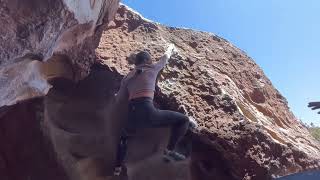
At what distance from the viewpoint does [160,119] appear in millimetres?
6402

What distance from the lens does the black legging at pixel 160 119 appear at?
6422mm

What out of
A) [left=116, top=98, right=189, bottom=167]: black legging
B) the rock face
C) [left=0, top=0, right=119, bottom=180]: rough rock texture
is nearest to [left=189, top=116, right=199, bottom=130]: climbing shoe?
the rock face

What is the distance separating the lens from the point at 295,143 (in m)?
7.44

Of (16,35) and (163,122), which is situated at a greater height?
(16,35)

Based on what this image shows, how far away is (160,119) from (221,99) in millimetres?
1525

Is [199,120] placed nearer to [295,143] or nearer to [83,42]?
[295,143]

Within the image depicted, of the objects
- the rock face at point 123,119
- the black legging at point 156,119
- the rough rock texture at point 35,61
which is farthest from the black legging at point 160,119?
the rough rock texture at point 35,61

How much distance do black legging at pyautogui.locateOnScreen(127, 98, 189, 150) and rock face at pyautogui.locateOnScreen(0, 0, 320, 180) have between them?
0.73m

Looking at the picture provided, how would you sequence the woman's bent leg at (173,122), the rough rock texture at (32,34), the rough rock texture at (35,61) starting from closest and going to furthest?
the rough rock texture at (32,34) → the rough rock texture at (35,61) → the woman's bent leg at (173,122)

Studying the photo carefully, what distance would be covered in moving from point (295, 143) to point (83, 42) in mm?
3812

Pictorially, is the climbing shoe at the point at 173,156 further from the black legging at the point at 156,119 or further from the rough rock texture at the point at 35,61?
the rough rock texture at the point at 35,61

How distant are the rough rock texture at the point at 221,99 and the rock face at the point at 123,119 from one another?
2 centimetres

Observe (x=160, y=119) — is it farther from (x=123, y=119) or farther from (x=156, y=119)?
(x=123, y=119)

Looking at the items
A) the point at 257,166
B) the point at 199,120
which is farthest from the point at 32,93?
the point at 257,166
